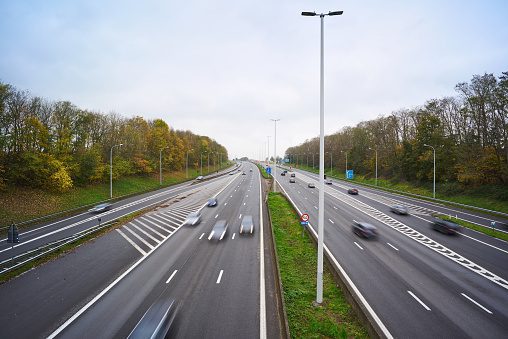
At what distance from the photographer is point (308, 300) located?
1290 cm

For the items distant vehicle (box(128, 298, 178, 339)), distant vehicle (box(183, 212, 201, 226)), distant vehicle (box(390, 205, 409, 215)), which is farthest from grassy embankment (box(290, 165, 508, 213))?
distant vehicle (box(128, 298, 178, 339))

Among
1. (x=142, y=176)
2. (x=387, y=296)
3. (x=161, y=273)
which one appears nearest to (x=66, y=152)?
(x=142, y=176)

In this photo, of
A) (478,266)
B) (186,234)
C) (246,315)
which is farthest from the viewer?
(186,234)

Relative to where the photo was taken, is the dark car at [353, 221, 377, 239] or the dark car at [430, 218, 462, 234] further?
the dark car at [430, 218, 462, 234]

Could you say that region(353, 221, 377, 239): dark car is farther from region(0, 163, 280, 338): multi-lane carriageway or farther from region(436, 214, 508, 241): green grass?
region(436, 214, 508, 241): green grass

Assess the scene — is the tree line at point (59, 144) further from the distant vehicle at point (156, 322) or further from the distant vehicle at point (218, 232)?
the distant vehicle at point (156, 322)

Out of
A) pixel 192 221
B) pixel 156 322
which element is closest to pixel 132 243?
pixel 192 221

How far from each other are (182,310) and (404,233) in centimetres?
2182

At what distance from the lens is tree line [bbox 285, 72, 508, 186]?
37906 millimetres

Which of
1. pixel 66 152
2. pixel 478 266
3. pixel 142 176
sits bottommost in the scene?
pixel 478 266

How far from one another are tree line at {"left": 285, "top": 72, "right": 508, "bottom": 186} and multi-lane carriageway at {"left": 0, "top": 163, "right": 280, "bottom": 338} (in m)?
37.8

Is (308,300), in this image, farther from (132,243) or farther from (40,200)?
(40,200)

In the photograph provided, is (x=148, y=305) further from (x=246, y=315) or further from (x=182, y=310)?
(x=246, y=315)

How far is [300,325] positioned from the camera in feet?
35.6
